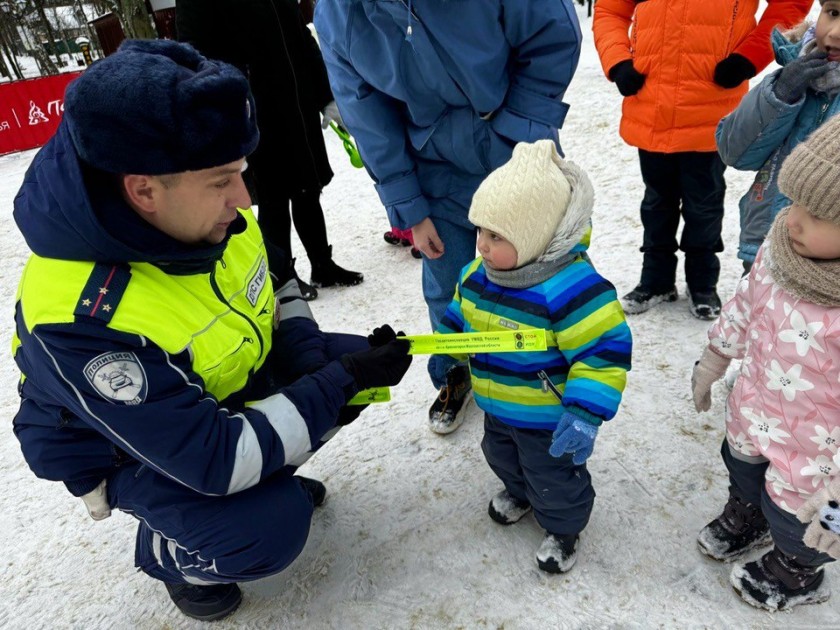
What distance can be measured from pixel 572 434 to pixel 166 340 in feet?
3.41

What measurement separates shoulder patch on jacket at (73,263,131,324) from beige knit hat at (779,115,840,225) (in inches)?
60.9

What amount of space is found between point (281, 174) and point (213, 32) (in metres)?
0.80

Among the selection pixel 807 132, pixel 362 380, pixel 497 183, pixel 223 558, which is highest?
pixel 497 183

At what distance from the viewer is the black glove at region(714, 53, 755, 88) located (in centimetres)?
235

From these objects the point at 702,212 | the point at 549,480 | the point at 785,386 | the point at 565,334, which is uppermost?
the point at 565,334

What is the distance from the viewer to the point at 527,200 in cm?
144

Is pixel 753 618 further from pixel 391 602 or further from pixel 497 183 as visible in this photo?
pixel 497 183

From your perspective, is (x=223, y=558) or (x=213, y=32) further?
(x=213, y=32)

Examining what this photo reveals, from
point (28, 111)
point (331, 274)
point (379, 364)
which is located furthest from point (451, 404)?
point (28, 111)

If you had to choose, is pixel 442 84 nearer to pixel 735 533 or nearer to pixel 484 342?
pixel 484 342

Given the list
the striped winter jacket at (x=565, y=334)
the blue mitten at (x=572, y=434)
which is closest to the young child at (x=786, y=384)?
the striped winter jacket at (x=565, y=334)

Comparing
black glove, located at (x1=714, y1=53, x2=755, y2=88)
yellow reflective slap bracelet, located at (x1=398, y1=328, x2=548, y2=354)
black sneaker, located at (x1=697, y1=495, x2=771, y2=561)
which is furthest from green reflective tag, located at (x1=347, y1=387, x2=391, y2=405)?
black glove, located at (x1=714, y1=53, x2=755, y2=88)

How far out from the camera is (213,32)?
3002mm

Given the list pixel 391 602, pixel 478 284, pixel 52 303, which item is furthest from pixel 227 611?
pixel 478 284
